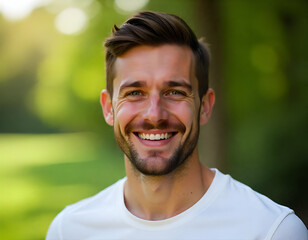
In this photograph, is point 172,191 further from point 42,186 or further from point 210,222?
point 42,186

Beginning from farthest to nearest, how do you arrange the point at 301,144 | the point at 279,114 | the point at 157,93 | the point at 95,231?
the point at 279,114 → the point at 301,144 → the point at 95,231 → the point at 157,93

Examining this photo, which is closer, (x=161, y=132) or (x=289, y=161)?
(x=161, y=132)

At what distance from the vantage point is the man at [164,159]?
8.66ft

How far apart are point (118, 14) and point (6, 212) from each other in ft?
17.8

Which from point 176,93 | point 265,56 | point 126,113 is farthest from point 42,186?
point 176,93

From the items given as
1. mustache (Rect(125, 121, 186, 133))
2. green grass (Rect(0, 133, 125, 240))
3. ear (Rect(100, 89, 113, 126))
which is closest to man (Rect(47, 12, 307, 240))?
mustache (Rect(125, 121, 186, 133))

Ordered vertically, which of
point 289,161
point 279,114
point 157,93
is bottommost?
point 289,161

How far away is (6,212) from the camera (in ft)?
33.4

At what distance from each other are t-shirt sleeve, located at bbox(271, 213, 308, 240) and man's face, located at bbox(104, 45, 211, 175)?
2.34 feet

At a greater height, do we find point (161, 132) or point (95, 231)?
point (161, 132)

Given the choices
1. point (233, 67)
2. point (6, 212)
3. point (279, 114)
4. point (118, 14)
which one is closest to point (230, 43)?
point (233, 67)

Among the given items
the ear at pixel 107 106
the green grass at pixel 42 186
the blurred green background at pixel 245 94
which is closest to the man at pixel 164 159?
the ear at pixel 107 106

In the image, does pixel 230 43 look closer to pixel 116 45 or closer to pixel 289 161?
pixel 289 161

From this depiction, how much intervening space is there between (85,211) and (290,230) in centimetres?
139
